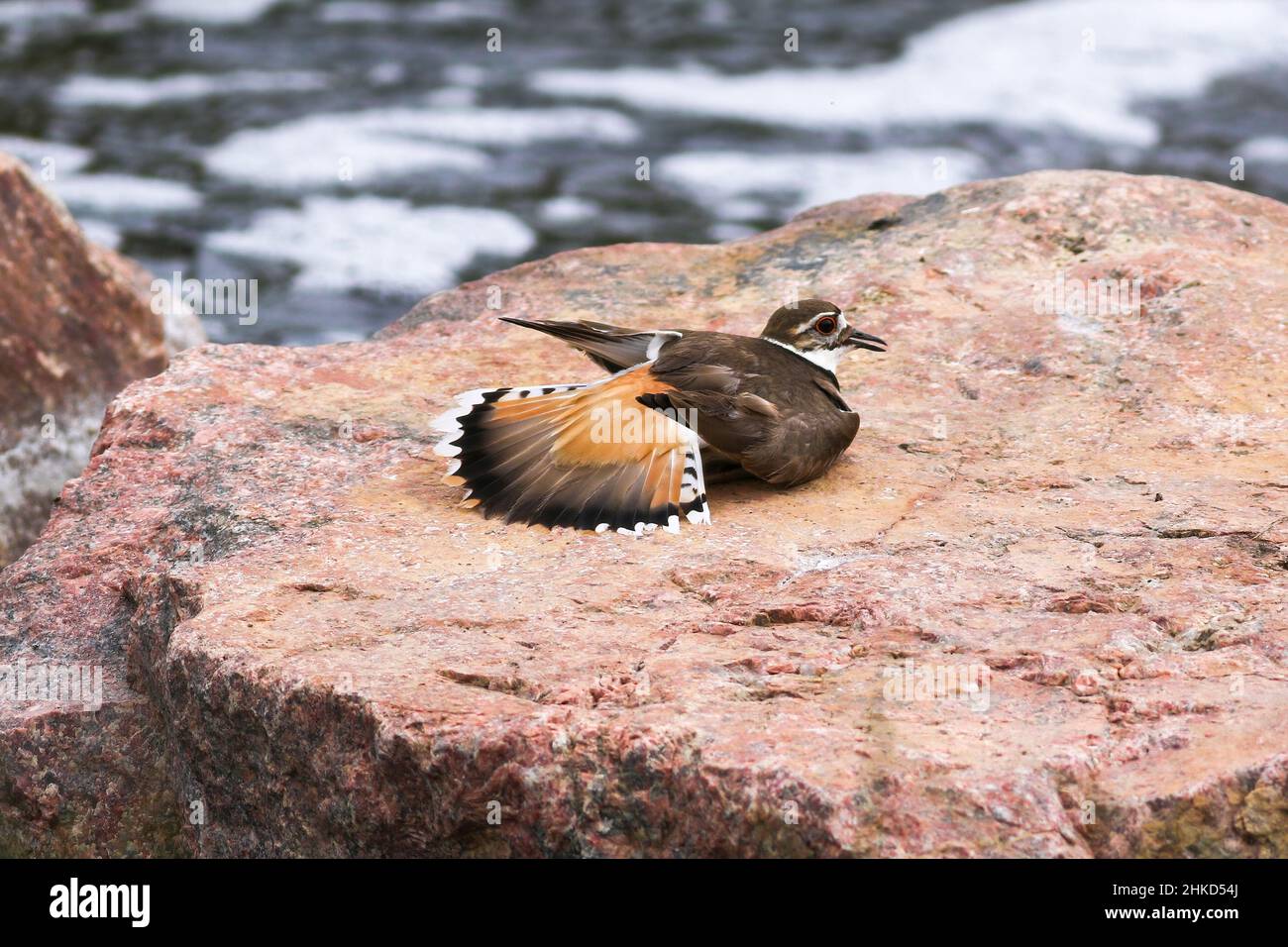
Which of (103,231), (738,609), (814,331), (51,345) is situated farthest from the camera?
(103,231)

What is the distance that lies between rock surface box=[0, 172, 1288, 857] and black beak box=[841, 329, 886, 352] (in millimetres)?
243

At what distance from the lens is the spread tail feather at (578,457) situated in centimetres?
461

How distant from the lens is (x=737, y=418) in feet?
15.6

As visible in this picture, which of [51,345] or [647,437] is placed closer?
[647,437]

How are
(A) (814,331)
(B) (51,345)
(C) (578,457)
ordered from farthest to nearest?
1. (B) (51,345)
2. (A) (814,331)
3. (C) (578,457)

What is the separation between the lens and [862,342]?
17.3 feet

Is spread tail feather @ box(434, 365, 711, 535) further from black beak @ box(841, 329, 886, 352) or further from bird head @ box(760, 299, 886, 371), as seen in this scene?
black beak @ box(841, 329, 886, 352)

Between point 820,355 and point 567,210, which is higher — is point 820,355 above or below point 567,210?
above

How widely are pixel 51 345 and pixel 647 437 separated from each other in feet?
9.95

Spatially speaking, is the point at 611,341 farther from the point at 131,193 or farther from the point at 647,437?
the point at 131,193

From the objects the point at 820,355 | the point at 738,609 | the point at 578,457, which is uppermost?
the point at 820,355

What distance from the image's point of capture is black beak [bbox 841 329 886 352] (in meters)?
5.25

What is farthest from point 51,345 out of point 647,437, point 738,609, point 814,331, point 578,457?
point 738,609

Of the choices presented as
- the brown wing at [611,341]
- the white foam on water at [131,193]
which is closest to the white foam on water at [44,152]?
the white foam on water at [131,193]
